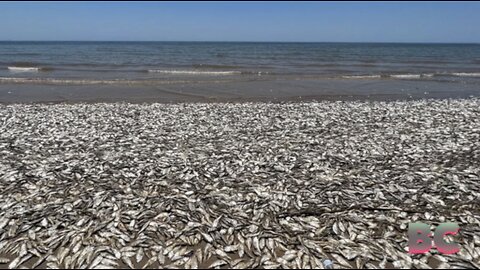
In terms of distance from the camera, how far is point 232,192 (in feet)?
23.2

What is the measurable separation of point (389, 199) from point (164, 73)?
2555 cm

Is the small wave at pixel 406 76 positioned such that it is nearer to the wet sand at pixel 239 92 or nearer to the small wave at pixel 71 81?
the wet sand at pixel 239 92

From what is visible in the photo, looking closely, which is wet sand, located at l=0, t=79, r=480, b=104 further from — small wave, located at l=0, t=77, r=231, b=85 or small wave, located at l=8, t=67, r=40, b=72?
small wave, located at l=8, t=67, r=40, b=72

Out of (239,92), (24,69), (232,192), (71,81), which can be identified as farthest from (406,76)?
(24,69)

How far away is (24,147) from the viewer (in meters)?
9.46

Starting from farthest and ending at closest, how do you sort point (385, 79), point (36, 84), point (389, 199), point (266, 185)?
point (385, 79)
point (36, 84)
point (266, 185)
point (389, 199)

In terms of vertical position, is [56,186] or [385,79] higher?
[385,79]

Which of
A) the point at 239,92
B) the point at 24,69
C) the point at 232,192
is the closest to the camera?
the point at 232,192

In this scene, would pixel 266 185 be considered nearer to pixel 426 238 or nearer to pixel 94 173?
pixel 426 238

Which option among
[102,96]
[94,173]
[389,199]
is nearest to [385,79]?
[102,96]

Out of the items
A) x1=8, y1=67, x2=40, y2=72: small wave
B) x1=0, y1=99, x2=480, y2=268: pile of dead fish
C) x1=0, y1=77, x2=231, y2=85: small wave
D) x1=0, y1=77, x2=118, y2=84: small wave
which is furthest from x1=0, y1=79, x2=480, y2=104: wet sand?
x1=8, y1=67, x2=40, y2=72: small wave

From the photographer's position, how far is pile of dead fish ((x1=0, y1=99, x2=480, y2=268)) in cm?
Result: 523

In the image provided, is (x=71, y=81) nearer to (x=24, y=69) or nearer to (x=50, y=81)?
(x=50, y=81)

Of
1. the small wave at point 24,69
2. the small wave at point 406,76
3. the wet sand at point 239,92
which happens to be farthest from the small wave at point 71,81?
the small wave at point 406,76
